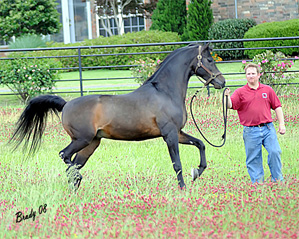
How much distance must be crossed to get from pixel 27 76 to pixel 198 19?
11.2 m

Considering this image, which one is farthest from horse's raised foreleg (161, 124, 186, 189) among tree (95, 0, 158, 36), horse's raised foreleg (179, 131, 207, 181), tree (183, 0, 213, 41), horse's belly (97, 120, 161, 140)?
tree (95, 0, 158, 36)

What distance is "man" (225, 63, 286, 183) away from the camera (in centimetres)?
579

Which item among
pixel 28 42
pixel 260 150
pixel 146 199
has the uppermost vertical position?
pixel 28 42

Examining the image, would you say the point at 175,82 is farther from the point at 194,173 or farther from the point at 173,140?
the point at 194,173

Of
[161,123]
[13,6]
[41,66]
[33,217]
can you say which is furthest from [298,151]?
[13,6]

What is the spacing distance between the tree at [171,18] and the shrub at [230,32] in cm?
278

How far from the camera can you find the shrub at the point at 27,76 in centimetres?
1318

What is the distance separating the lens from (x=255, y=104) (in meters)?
5.84

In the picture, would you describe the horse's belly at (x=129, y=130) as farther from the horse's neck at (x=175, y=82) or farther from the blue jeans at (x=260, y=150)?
the blue jeans at (x=260, y=150)

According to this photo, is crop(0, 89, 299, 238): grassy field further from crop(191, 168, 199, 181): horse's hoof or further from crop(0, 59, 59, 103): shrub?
crop(0, 59, 59, 103): shrub

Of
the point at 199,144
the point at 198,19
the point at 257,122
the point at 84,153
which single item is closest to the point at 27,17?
the point at 198,19

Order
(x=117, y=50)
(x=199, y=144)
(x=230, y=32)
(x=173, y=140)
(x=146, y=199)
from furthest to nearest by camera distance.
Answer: (x=117, y=50) < (x=230, y=32) < (x=199, y=144) < (x=173, y=140) < (x=146, y=199)

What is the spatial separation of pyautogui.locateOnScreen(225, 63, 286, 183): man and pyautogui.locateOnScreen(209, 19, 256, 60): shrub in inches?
622

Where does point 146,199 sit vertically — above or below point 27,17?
below
